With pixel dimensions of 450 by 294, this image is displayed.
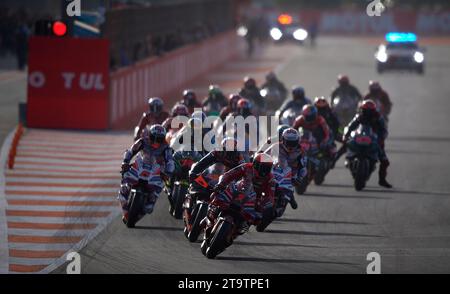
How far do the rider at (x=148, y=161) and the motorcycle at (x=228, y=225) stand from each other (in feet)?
8.76

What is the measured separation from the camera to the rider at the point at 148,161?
18.8 meters

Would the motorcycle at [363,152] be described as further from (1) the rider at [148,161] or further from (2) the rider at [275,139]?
(1) the rider at [148,161]

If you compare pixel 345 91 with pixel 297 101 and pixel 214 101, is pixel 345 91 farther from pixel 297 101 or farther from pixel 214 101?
pixel 297 101

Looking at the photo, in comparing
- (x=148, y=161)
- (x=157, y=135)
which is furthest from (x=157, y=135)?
(x=148, y=161)

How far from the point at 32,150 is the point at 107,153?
171 cm

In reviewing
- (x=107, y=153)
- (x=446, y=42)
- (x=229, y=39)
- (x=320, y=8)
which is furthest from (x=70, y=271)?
(x=320, y=8)

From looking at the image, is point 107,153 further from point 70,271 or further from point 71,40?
point 70,271

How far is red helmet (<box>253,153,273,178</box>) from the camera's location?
53.4 ft

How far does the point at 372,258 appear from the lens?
16.4 metres

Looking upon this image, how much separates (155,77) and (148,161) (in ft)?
68.9

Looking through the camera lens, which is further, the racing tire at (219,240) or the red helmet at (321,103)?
the red helmet at (321,103)

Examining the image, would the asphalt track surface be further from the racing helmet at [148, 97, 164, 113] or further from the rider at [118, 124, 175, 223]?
the racing helmet at [148, 97, 164, 113]

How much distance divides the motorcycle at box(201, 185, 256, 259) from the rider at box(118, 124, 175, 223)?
2.67 meters

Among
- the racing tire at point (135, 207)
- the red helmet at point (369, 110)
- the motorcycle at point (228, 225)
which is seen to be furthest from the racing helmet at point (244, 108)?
the motorcycle at point (228, 225)
